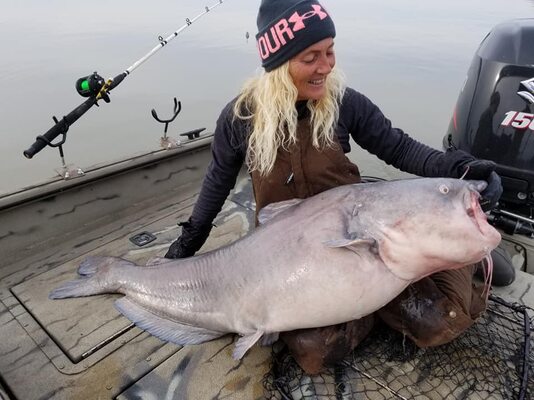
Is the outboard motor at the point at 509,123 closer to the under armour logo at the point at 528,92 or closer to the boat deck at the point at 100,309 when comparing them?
the under armour logo at the point at 528,92

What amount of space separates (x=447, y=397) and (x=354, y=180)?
1.18 meters

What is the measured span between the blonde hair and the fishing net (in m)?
1.05

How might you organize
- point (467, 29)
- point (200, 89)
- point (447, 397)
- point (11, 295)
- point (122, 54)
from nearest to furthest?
1. point (447, 397)
2. point (11, 295)
3. point (200, 89)
4. point (122, 54)
5. point (467, 29)

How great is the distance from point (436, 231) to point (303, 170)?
2.64 feet

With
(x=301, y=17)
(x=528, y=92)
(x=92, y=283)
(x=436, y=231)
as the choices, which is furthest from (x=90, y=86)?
(x=528, y=92)

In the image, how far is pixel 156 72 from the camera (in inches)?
463

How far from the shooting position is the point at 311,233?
77.4 inches

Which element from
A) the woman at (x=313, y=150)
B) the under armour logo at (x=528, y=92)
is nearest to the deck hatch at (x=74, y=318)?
the woman at (x=313, y=150)

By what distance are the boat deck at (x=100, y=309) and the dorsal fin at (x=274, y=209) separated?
698 millimetres

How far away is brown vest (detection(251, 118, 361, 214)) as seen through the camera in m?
2.33

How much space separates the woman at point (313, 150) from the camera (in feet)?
6.81

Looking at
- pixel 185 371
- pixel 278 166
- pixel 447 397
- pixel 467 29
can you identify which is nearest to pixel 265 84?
pixel 278 166

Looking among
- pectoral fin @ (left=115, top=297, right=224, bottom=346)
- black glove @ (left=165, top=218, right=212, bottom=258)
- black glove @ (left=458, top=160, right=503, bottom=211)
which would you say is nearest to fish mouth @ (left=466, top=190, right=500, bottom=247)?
black glove @ (left=458, top=160, right=503, bottom=211)

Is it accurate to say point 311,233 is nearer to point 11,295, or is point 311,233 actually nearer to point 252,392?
point 252,392
